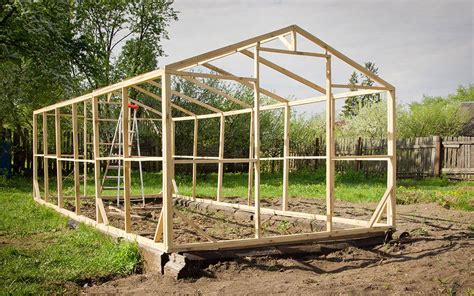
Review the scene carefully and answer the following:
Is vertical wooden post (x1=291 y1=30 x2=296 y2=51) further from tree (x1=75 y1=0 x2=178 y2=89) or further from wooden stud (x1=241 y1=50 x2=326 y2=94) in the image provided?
tree (x1=75 y1=0 x2=178 y2=89)

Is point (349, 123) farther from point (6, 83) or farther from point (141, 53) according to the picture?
point (6, 83)

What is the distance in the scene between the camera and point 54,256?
22.3 feet

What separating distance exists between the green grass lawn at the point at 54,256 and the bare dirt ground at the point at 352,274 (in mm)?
385

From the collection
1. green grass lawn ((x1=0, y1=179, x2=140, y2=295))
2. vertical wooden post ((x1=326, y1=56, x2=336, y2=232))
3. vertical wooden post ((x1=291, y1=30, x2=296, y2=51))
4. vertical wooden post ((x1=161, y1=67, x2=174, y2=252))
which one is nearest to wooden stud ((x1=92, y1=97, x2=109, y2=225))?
green grass lawn ((x1=0, y1=179, x2=140, y2=295))

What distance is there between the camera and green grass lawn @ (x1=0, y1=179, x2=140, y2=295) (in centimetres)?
562

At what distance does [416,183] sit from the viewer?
1698 centimetres

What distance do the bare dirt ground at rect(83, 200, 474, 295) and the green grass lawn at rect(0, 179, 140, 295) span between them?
385mm

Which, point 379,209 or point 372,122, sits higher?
point 372,122

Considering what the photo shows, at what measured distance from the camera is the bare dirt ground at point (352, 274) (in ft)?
17.3

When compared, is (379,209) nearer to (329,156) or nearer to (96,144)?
(329,156)

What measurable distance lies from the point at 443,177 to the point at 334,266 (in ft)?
43.6

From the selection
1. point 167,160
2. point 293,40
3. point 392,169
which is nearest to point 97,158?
point 167,160

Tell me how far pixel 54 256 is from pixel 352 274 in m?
3.91

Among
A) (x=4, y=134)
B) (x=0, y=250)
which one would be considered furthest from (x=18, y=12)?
(x=0, y=250)
